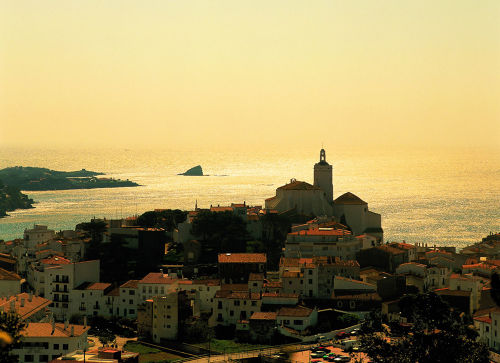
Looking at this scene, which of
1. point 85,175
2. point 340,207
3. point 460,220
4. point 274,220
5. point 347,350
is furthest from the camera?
point 85,175

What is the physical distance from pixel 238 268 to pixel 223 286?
2989 millimetres

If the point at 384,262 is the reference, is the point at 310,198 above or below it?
above

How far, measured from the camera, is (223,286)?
42.5m

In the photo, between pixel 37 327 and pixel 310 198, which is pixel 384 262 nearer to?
pixel 310 198

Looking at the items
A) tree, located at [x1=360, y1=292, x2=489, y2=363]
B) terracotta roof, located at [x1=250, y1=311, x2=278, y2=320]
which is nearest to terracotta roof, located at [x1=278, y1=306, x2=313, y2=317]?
terracotta roof, located at [x1=250, y1=311, x2=278, y2=320]

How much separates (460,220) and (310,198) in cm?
4048

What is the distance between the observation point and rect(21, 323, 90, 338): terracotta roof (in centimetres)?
3578

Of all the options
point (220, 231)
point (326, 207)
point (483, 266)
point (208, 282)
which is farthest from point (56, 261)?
point (483, 266)

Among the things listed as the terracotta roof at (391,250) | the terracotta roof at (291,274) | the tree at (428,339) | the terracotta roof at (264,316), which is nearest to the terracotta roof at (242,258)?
the terracotta roof at (291,274)

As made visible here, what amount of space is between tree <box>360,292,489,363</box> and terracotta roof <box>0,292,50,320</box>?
587 inches

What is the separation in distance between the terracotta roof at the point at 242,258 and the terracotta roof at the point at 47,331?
10.4 m

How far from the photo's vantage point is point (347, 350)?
119ft

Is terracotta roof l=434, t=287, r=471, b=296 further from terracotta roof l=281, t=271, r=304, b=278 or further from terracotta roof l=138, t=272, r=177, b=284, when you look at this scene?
terracotta roof l=138, t=272, r=177, b=284

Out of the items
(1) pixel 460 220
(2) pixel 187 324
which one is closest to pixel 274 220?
(2) pixel 187 324
